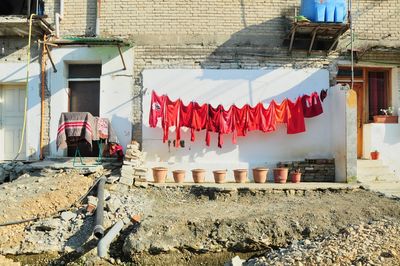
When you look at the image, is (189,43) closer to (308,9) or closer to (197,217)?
(308,9)

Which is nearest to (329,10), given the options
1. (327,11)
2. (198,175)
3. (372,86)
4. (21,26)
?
(327,11)

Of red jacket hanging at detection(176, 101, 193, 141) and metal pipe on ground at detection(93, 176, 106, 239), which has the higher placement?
red jacket hanging at detection(176, 101, 193, 141)

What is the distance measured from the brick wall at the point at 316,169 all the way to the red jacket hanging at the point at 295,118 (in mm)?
862

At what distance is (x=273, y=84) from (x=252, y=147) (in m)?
1.74

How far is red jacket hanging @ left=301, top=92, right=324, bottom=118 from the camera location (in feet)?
32.1

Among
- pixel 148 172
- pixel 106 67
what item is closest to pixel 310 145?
pixel 148 172

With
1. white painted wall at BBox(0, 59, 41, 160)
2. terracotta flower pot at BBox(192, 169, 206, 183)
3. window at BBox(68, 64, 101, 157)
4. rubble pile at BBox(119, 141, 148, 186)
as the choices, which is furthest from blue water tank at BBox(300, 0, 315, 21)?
white painted wall at BBox(0, 59, 41, 160)

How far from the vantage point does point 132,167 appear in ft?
29.6

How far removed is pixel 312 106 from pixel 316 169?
5.28ft

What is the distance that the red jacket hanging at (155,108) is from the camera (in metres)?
9.48

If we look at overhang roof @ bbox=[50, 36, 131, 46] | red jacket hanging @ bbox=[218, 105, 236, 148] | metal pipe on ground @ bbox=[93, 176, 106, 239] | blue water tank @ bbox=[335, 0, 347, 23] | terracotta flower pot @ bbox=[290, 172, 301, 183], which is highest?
blue water tank @ bbox=[335, 0, 347, 23]

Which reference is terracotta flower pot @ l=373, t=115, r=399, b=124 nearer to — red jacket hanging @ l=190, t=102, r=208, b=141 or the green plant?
the green plant

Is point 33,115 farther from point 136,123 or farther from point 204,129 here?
point 204,129

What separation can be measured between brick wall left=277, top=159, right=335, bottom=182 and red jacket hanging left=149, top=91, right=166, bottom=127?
3.31 metres
